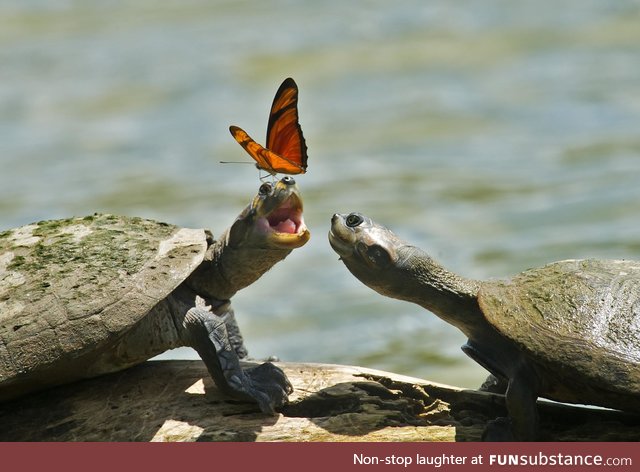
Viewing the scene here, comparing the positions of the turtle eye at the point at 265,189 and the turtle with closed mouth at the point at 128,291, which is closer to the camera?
the turtle with closed mouth at the point at 128,291

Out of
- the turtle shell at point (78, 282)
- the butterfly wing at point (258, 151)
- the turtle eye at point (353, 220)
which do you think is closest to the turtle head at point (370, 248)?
the turtle eye at point (353, 220)

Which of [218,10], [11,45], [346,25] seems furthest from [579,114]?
[11,45]

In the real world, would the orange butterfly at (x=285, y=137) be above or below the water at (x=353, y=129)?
below

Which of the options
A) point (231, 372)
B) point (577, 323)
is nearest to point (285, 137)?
point (231, 372)

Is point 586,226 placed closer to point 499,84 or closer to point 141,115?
point 499,84

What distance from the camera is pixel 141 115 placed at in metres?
14.6

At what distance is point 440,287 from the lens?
4.95 meters

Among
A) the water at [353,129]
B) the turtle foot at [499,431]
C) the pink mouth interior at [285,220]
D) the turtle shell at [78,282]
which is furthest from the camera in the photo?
the water at [353,129]

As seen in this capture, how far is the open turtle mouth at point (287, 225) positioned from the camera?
16.7ft

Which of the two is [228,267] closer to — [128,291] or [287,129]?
[128,291]

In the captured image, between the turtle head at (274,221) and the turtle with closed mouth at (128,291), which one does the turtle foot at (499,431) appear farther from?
the turtle head at (274,221)

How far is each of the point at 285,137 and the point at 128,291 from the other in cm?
101

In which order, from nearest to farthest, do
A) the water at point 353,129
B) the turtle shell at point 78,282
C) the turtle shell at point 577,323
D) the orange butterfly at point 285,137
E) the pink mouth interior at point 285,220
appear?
1. the turtle shell at point 577,323
2. the turtle shell at point 78,282
3. the orange butterfly at point 285,137
4. the pink mouth interior at point 285,220
5. the water at point 353,129
